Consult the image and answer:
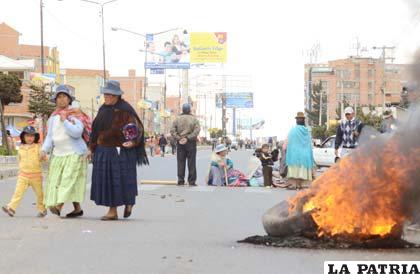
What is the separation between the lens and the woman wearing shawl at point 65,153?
29.9ft

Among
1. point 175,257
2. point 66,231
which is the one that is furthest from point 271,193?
point 175,257

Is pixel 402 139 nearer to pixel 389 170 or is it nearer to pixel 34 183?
pixel 389 170

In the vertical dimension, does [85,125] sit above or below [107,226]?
above

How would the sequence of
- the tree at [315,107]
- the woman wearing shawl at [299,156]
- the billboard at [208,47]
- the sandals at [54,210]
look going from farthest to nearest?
the tree at [315,107] < the billboard at [208,47] < the woman wearing shawl at [299,156] < the sandals at [54,210]

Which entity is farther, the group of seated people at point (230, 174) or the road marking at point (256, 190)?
the group of seated people at point (230, 174)

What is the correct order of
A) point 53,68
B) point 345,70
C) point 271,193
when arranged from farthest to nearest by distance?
point 345,70
point 53,68
point 271,193

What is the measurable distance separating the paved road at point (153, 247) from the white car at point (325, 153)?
63.9 feet

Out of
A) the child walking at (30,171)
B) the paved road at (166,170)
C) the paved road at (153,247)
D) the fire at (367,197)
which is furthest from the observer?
the paved road at (166,170)

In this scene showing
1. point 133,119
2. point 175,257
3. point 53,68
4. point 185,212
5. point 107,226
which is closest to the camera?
point 175,257

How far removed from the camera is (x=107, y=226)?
27.7ft

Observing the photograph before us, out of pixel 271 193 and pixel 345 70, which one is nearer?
pixel 271 193

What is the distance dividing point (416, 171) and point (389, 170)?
0.24 m

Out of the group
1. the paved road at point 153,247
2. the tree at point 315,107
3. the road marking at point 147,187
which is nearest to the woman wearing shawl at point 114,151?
the paved road at point 153,247

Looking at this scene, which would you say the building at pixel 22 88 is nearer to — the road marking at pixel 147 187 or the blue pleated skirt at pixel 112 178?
the road marking at pixel 147 187
